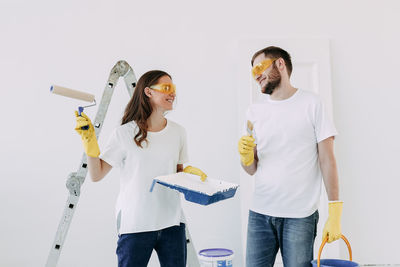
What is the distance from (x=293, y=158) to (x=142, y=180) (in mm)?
695

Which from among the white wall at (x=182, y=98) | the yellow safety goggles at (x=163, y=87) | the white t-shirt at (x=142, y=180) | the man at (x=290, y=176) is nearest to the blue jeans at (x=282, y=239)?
the man at (x=290, y=176)

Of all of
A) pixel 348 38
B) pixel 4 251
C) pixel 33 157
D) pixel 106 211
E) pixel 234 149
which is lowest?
pixel 4 251

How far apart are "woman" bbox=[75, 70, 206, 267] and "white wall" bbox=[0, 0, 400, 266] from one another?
126 centimetres

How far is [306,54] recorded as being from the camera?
10.1 feet

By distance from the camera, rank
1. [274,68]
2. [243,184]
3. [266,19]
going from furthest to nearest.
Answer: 1. [266,19]
2. [243,184]
3. [274,68]

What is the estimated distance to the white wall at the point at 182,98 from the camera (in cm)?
299

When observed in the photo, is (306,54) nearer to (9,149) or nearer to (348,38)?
(348,38)

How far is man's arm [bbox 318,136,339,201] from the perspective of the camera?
172cm

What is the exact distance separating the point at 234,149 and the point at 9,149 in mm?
1763

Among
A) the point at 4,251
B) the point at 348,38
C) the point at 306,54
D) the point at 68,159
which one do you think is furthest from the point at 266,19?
the point at 4,251

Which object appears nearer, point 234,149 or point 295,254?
point 295,254

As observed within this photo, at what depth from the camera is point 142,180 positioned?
172cm

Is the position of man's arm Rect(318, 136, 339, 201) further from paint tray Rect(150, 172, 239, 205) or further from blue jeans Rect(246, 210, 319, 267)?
paint tray Rect(150, 172, 239, 205)

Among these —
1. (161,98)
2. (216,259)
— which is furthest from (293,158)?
(216,259)
